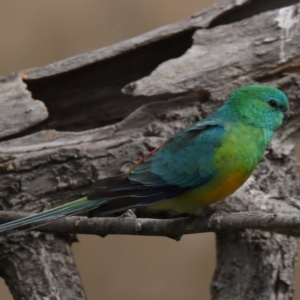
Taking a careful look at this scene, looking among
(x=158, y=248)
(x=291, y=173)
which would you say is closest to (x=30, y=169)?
(x=291, y=173)

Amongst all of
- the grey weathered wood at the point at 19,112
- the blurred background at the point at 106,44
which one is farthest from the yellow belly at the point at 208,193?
the blurred background at the point at 106,44

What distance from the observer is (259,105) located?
2.90m

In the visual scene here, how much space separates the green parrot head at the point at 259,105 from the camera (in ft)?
9.43

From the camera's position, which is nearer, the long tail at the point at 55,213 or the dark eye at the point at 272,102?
the long tail at the point at 55,213

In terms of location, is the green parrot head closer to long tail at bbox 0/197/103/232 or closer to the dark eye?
the dark eye

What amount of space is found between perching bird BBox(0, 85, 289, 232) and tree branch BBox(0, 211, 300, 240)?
1.8 inches

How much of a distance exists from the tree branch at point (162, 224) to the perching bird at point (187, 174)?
4cm

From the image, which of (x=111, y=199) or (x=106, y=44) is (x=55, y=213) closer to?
(x=111, y=199)

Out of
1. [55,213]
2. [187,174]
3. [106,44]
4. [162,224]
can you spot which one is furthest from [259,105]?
[106,44]

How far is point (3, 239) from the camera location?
2.98m

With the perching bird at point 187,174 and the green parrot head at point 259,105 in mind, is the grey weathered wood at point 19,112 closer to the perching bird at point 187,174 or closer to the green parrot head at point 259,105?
the perching bird at point 187,174

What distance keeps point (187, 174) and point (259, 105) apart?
1.36 feet

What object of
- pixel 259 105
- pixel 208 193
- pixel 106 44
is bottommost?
pixel 208 193

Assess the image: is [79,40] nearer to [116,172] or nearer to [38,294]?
[116,172]
